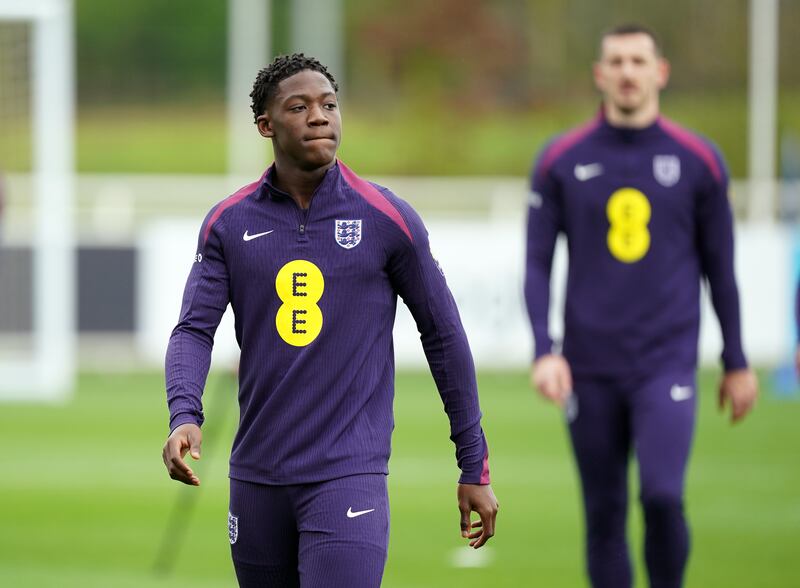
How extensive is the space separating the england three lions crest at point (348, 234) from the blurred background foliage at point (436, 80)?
29706 millimetres

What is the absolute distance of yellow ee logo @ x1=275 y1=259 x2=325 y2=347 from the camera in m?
4.94

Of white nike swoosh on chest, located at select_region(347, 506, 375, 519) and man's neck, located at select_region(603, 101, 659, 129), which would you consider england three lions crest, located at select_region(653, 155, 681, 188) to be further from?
white nike swoosh on chest, located at select_region(347, 506, 375, 519)

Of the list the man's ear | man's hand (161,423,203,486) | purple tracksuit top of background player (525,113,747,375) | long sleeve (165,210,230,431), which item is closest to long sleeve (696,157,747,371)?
purple tracksuit top of background player (525,113,747,375)

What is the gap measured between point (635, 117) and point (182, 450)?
3.15 metres

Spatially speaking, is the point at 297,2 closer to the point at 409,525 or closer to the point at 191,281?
the point at 409,525

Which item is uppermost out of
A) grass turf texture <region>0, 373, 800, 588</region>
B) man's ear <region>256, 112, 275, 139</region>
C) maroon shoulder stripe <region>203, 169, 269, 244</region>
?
man's ear <region>256, 112, 275, 139</region>

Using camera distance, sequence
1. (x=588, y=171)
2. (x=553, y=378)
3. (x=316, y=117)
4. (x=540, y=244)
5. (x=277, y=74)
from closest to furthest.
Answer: (x=316, y=117), (x=277, y=74), (x=553, y=378), (x=588, y=171), (x=540, y=244)

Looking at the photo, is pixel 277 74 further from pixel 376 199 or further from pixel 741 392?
pixel 741 392

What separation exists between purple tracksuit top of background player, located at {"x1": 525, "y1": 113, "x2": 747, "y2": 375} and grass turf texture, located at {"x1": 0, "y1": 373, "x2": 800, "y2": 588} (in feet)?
7.35

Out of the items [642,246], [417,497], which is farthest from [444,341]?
[417,497]

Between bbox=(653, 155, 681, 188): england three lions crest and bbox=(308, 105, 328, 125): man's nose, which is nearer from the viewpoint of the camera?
bbox=(308, 105, 328, 125): man's nose

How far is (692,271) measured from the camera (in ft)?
23.4

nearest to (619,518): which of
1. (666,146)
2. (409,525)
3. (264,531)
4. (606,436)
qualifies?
(606,436)

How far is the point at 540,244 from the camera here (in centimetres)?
733
